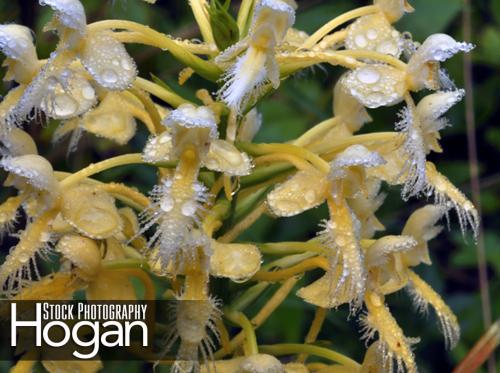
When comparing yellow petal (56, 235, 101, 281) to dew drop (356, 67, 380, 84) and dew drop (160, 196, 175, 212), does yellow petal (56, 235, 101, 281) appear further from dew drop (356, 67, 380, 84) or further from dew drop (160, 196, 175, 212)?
dew drop (356, 67, 380, 84)

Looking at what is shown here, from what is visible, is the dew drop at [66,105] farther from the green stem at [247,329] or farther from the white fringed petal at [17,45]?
the green stem at [247,329]

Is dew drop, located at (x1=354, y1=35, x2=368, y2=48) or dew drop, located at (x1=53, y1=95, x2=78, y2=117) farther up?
dew drop, located at (x1=354, y1=35, x2=368, y2=48)

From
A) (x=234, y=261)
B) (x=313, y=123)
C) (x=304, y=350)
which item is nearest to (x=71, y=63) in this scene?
(x=234, y=261)

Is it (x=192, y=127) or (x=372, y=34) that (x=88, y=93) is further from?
(x=372, y=34)

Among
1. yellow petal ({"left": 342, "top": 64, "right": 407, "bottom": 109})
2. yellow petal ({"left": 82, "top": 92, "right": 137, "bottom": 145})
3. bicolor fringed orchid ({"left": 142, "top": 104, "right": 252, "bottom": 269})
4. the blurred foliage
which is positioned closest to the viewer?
bicolor fringed orchid ({"left": 142, "top": 104, "right": 252, "bottom": 269})

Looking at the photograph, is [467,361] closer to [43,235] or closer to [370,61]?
[370,61]

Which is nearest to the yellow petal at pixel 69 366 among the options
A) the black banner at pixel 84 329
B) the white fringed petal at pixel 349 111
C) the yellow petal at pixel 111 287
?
the black banner at pixel 84 329

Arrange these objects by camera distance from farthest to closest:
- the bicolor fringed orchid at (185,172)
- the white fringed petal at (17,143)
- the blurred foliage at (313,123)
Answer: the blurred foliage at (313,123)
the white fringed petal at (17,143)
the bicolor fringed orchid at (185,172)

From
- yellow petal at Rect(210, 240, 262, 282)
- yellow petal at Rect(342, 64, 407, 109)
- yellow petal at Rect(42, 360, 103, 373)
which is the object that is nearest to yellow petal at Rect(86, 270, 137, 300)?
yellow petal at Rect(42, 360, 103, 373)

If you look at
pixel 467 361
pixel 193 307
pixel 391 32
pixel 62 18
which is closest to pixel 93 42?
pixel 62 18

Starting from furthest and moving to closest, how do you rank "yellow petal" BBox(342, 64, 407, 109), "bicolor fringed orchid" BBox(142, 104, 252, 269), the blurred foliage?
the blurred foliage, "yellow petal" BBox(342, 64, 407, 109), "bicolor fringed orchid" BBox(142, 104, 252, 269)
